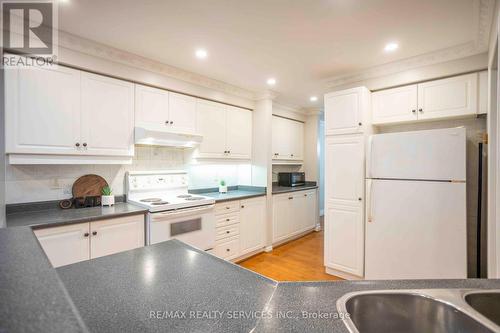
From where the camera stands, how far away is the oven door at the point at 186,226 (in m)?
2.35

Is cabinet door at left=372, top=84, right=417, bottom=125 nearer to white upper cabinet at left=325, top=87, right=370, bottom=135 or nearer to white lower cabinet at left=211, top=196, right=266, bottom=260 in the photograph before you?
white upper cabinet at left=325, top=87, right=370, bottom=135

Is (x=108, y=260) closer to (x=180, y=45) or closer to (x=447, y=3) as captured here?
(x=180, y=45)

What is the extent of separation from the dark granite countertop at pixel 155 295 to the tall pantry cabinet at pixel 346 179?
1845mm

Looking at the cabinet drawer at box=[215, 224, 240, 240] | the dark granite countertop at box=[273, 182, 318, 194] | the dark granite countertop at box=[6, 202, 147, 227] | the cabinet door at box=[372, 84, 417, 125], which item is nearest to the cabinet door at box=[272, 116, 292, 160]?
the dark granite countertop at box=[273, 182, 318, 194]

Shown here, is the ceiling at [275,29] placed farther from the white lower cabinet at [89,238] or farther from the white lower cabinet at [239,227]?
the white lower cabinet at [239,227]

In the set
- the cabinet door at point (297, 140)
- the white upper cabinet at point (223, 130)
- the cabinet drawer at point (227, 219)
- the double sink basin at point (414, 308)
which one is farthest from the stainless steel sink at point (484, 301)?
the cabinet door at point (297, 140)

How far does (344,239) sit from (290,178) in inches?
69.2

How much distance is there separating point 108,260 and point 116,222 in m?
1.17

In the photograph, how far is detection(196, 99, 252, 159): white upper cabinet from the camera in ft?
10.5

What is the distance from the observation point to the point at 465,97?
91.8 inches

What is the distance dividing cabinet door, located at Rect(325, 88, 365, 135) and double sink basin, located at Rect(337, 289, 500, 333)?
211cm

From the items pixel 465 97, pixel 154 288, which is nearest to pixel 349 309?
pixel 154 288

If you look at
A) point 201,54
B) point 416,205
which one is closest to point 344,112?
point 416,205

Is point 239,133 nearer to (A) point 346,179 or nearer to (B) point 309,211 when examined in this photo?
(A) point 346,179
